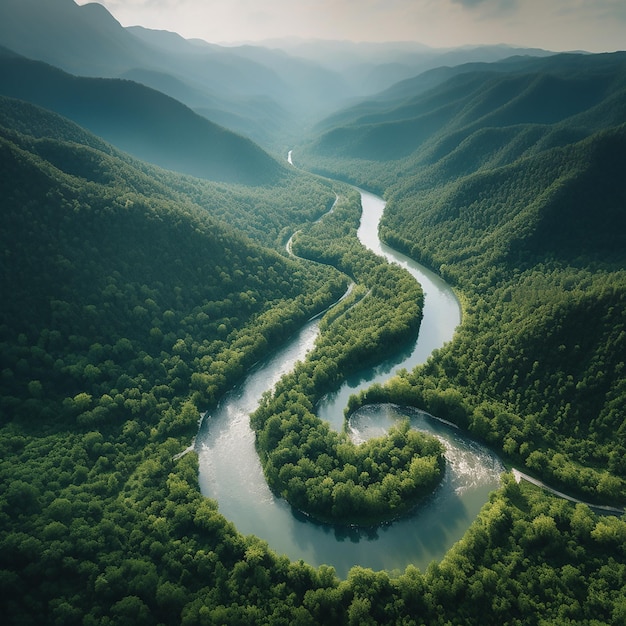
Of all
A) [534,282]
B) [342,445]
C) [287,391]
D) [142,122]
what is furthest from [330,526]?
[142,122]

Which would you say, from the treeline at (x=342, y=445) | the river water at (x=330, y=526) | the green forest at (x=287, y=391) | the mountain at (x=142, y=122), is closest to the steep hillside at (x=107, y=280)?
the green forest at (x=287, y=391)

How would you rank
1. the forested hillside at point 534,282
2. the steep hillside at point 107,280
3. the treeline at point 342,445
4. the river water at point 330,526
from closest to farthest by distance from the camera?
the river water at point 330,526 < the treeline at point 342,445 < the forested hillside at point 534,282 < the steep hillside at point 107,280

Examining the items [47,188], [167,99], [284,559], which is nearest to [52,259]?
[47,188]

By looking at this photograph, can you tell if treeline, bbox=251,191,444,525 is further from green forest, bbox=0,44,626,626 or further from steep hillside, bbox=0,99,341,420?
steep hillside, bbox=0,99,341,420

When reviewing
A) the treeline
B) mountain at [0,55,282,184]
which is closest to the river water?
the treeline

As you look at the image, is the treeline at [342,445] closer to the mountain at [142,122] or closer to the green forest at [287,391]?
the green forest at [287,391]

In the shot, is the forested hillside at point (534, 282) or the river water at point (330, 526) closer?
the river water at point (330, 526)

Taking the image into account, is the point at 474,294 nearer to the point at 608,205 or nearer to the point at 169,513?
the point at 608,205
